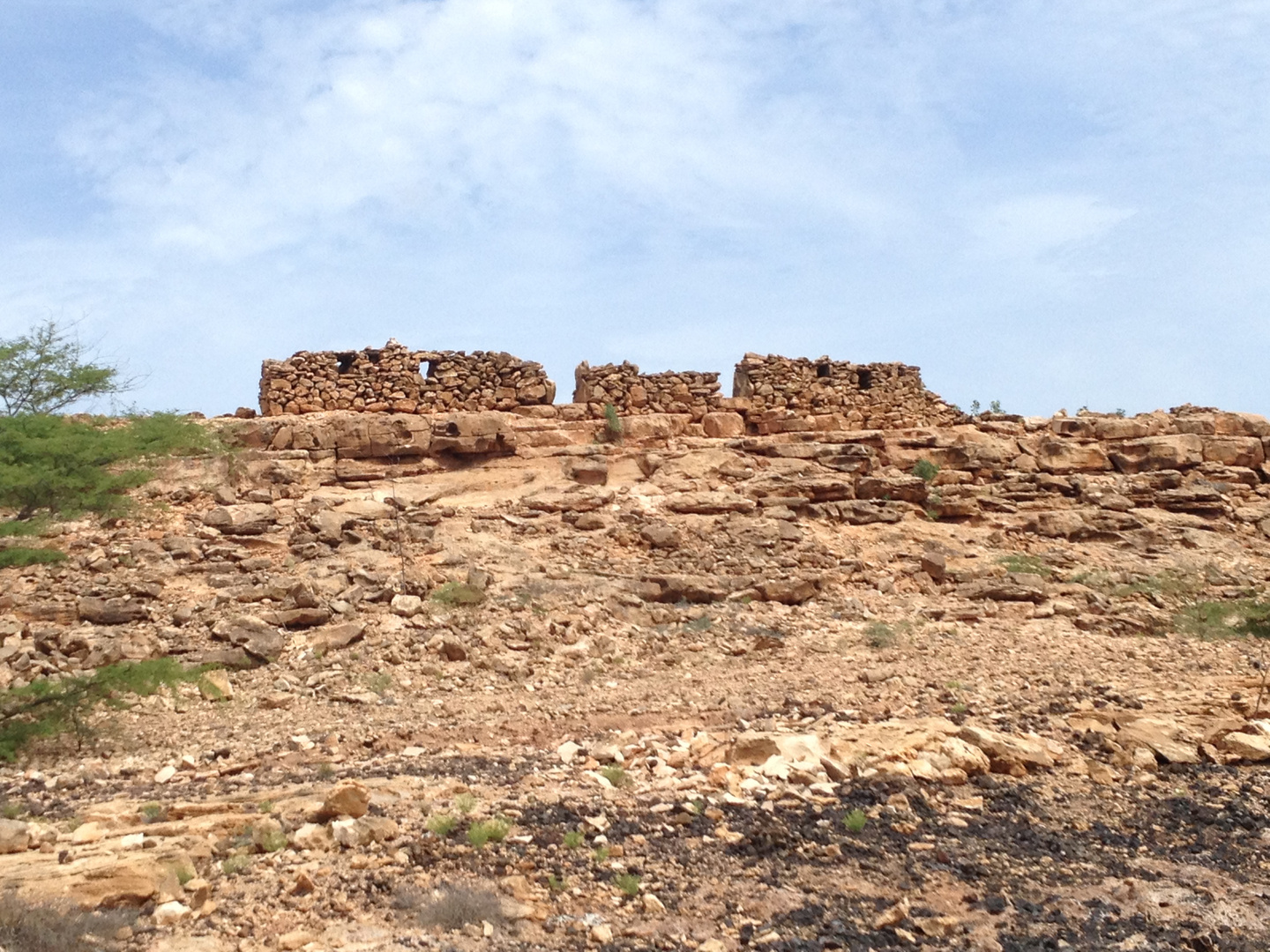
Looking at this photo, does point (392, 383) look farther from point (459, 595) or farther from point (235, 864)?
point (235, 864)

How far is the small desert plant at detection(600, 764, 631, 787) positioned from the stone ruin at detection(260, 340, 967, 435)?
8.44 m

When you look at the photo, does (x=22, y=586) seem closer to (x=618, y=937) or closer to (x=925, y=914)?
(x=618, y=937)

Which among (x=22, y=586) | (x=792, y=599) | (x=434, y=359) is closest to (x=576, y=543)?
(x=792, y=599)

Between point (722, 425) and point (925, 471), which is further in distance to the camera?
point (722, 425)

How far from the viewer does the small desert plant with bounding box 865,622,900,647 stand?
13109 millimetres

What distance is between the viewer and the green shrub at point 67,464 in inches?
417

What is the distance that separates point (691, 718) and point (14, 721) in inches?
212

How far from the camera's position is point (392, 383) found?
16.5 metres

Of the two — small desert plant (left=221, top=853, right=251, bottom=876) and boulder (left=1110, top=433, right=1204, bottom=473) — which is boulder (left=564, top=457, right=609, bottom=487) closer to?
boulder (left=1110, top=433, right=1204, bottom=473)

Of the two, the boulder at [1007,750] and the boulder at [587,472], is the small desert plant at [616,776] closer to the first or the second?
the boulder at [1007,750]

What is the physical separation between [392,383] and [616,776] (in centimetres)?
897

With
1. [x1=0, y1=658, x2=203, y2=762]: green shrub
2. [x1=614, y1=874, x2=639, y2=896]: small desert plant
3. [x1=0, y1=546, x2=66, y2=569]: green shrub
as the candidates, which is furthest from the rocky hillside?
[x1=0, y1=546, x2=66, y2=569]: green shrub

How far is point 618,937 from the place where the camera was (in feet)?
20.6

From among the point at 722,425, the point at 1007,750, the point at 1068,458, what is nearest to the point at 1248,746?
the point at 1007,750
